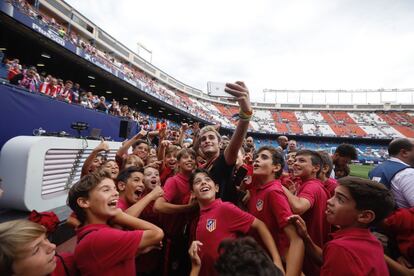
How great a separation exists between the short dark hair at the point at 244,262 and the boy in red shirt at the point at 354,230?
1.84 feet

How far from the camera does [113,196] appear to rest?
1.86m

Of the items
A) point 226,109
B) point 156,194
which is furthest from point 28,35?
point 226,109

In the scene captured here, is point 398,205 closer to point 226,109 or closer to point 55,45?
point 55,45

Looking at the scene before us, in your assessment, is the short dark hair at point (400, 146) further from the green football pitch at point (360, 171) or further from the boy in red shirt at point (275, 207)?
the green football pitch at point (360, 171)

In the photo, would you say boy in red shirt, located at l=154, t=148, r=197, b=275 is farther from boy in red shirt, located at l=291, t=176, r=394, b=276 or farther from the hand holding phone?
boy in red shirt, located at l=291, t=176, r=394, b=276

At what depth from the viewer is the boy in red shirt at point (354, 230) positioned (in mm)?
1278

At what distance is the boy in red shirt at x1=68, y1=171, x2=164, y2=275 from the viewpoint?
1.48 metres

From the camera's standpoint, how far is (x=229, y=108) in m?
53.5

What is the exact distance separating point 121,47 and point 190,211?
3524cm

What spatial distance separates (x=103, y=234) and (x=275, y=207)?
4.43 feet

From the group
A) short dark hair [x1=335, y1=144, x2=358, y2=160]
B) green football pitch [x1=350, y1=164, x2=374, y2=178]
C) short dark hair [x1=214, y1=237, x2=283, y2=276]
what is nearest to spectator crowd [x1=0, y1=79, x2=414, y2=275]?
short dark hair [x1=214, y1=237, x2=283, y2=276]

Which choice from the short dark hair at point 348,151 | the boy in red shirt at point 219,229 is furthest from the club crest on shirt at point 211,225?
the short dark hair at point 348,151

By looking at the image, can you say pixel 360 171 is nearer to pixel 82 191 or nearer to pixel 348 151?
pixel 348 151

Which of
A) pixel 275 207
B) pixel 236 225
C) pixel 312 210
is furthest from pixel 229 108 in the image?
pixel 236 225
